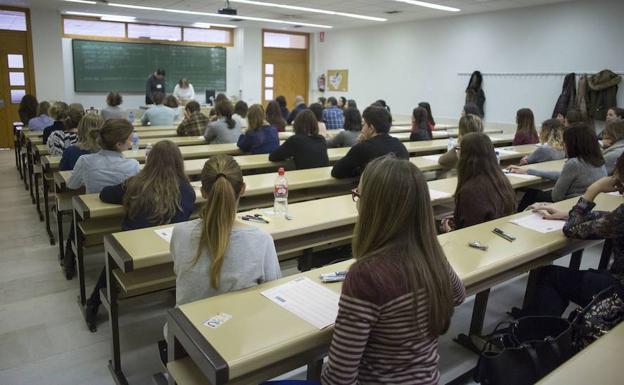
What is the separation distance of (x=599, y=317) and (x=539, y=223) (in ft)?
2.79

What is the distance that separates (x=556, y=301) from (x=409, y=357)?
4.98ft

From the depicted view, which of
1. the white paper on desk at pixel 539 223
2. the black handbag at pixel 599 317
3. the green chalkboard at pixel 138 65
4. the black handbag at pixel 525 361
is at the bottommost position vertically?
the black handbag at pixel 525 361

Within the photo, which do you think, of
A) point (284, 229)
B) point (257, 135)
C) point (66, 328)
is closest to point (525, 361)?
point (284, 229)

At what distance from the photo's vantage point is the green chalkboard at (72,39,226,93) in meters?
10.4

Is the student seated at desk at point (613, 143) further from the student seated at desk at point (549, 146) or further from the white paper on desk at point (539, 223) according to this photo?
the white paper on desk at point (539, 223)

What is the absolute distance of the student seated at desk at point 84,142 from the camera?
3.78 m

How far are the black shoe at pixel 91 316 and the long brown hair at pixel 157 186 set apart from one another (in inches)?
27.1

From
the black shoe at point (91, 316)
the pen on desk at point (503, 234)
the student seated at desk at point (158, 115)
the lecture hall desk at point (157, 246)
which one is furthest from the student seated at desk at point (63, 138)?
the pen on desk at point (503, 234)

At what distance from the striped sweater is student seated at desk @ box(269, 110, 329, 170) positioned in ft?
10.2

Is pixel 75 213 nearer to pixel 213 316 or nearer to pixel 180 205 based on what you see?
pixel 180 205

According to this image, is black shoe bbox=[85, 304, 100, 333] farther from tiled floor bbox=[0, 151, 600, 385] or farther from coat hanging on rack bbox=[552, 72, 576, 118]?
coat hanging on rack bbox=[552, 72, 576, 118]

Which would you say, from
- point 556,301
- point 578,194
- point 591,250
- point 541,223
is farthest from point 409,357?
point 591,250

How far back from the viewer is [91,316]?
2822 millimetres

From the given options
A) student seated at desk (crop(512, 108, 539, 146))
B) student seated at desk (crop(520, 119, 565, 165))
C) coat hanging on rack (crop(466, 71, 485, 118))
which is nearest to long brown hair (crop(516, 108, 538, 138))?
student seated at desk (crop(512, 108, 539, 146))
